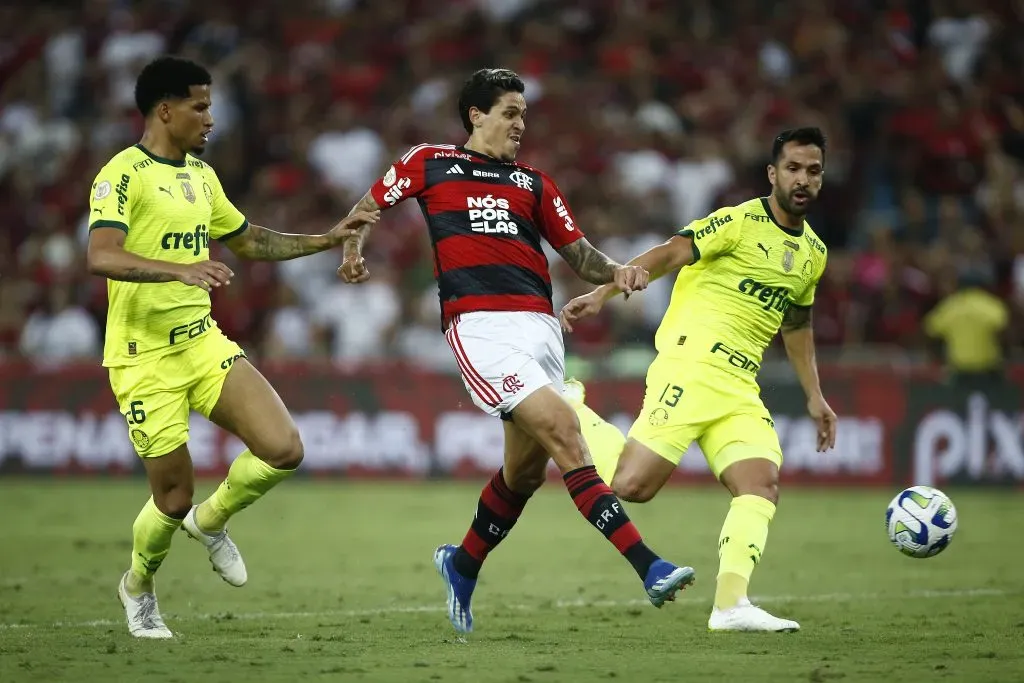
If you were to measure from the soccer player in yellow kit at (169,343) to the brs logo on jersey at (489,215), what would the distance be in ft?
2.09

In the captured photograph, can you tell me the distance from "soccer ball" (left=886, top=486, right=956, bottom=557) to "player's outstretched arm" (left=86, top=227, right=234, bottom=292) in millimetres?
4263

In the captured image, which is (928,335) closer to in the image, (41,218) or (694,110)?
(694,110)

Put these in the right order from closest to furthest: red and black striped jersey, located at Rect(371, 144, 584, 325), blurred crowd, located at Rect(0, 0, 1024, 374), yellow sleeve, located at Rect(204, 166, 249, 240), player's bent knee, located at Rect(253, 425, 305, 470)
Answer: red and black striped jersey, located at Rect(371, 144, 584, 325)
player's bent knee, located at Rect(253, 425, 305, 470)
yellow sleeve, located at Rect(204, 166, 249, 240)
blurred crowd, located at Rect(0, 0, 1024, 374)

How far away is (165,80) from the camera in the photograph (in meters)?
8.14

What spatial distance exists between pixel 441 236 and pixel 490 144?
60cm

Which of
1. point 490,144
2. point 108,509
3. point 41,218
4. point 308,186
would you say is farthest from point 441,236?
point 41,218

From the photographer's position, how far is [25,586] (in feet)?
33.4

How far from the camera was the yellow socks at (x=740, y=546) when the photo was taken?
8070 mm

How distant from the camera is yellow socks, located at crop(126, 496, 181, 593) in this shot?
26.5 ft

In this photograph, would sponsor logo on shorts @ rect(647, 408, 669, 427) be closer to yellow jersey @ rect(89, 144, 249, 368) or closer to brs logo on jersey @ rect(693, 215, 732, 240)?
brs logo on jersey @ rect(693, 215, 732, 240)

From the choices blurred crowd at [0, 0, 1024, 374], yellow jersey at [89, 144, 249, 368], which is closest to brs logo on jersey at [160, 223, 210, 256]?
yellow jersey at [89, 144, 249, 368]

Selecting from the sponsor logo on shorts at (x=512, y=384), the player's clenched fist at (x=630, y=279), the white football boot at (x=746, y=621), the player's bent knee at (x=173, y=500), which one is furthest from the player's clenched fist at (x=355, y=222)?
the white football boot at (x=746, y=621)

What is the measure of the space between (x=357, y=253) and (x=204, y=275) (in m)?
0.95

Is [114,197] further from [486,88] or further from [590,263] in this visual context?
[590,263]
